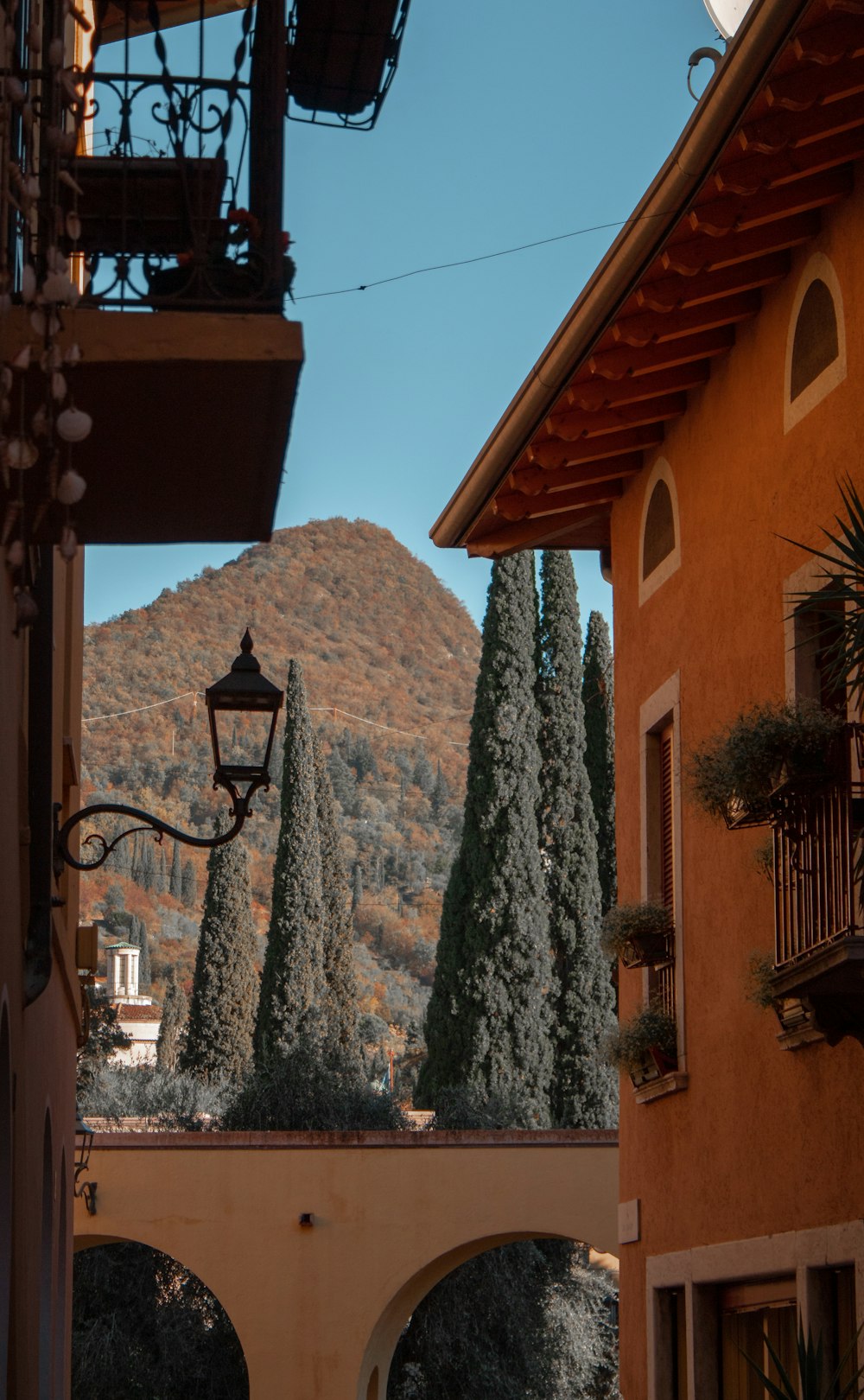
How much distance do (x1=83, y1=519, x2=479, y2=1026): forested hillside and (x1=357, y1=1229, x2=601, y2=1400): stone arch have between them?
50199 millimetres

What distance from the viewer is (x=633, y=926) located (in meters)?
10.1

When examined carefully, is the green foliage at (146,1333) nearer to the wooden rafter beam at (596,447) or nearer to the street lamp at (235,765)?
the wooden rafter beam at (596,447)

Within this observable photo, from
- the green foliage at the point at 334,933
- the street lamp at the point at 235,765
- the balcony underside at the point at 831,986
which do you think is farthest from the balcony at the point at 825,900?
the green foliage at the point at 334,933

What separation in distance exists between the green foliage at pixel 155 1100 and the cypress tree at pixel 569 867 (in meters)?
5.74

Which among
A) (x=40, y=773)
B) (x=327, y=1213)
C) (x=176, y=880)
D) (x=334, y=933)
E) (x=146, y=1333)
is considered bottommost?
(x=146, y=1333)

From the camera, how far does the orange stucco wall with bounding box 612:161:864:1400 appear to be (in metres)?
7.58

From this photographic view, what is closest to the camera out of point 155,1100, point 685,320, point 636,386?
point 685,320

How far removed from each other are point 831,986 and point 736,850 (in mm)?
2698

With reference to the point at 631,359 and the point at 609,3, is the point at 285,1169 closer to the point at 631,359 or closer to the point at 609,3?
the point at 631,359

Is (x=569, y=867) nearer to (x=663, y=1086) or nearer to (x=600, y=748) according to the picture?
(x=600, y=748)

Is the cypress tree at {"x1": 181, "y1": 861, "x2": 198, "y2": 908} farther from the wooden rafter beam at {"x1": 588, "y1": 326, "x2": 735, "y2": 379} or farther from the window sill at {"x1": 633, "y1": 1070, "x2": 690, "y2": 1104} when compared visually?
the wooden rafter beam at {"x1": 588, "y1": 326, "x2": 735, "y2": 379}

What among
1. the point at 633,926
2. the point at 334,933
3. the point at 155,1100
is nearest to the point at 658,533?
the point at 633,926

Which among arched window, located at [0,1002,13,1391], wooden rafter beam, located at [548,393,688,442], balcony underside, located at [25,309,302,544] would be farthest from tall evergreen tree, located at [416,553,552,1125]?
balcony underside, located at [25,309,302,544]

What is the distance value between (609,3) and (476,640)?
427 ft
